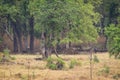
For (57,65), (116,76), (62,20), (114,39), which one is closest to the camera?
(116,76)

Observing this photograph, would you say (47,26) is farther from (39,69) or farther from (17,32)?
(17,32)

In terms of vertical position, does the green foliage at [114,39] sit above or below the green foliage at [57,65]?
above

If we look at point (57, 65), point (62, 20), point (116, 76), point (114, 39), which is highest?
point (114, 39)

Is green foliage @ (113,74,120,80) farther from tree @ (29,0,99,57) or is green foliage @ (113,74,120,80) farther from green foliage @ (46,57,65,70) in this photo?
tree @ (29,0,99,57)

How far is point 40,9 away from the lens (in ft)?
127

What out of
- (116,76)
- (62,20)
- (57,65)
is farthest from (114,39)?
(62,20)

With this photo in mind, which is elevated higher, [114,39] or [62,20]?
[114,39]

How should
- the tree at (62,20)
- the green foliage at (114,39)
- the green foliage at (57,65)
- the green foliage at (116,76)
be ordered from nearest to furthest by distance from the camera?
the green foliage at (116,76), the green foliage at (114,39), the green foliage at (57,65), the tree at (62,20)

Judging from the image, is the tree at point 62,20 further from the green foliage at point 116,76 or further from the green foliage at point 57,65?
the green foliage at point 116,76

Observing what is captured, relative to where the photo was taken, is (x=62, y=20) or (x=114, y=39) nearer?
(x=114, y=39)

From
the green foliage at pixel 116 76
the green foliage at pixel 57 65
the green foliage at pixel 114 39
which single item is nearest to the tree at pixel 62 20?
the green foliage at pixel 57 65

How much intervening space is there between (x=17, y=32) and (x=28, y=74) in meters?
29.1

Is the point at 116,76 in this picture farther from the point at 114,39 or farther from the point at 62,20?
the point at 62,20

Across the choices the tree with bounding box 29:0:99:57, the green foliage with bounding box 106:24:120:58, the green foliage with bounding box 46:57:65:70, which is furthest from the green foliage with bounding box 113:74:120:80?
the tree with bounding box 29:0:99:57
